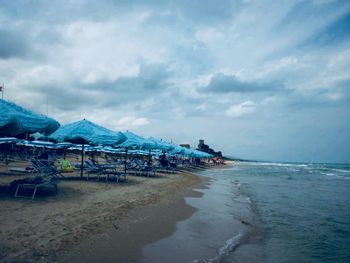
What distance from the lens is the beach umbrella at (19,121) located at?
6980 mm

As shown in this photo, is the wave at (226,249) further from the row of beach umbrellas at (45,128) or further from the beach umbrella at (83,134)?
the beach umbrella at (83,134)

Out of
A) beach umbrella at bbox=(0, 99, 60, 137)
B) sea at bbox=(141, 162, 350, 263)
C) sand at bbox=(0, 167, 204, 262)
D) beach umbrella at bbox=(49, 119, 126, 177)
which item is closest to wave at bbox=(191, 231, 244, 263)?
sea at bbox=(141, 162, 350, 263)

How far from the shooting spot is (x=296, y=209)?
11.5 m

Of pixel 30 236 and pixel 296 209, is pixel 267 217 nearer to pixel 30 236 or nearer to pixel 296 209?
pixel 296 209

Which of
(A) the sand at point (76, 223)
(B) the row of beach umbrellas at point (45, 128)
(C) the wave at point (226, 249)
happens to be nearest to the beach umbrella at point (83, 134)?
(B) the row of beach umbrellas at point (45, 128)

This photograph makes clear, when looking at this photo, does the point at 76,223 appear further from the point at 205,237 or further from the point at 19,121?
the point at 19,121

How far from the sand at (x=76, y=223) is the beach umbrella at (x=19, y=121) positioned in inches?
69.5

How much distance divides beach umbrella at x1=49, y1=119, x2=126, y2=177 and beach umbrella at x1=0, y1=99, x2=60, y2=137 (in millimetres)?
2791

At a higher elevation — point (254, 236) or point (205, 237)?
point (205, 237)

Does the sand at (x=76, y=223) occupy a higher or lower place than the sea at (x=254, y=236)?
higher

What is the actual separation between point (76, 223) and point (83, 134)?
18.7 ft

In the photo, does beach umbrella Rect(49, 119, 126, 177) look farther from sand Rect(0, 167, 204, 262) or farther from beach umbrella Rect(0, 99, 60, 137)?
beach umbrella Rect(0, 99, 60, 137)

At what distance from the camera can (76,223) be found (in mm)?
6219

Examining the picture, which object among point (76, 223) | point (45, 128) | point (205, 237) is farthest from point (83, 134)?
point (205, 237)
